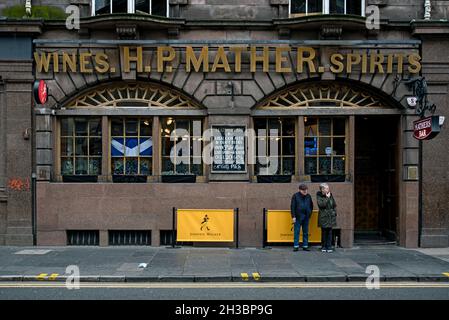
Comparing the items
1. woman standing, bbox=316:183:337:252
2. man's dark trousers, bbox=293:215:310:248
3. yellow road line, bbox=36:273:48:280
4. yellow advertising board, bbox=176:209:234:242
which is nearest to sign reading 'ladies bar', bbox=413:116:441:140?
woman standing, bbox=316:183:337:252

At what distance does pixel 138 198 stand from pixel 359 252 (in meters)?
6.17

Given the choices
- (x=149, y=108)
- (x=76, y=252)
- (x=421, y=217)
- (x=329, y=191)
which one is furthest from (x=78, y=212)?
(x=421, y=217)

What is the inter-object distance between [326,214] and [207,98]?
4539mm

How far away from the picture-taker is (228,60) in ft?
46.1

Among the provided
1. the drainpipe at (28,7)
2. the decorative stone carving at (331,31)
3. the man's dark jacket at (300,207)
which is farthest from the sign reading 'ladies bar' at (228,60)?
the man's dark jacket at (300,207)

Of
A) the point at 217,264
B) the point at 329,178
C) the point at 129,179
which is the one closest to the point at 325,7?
the point at 329,178

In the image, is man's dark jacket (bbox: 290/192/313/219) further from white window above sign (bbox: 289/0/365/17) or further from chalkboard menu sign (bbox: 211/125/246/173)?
white window above sign (bbox: 289/0/365/17)

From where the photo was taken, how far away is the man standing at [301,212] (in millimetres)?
13281

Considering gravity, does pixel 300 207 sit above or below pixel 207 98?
below

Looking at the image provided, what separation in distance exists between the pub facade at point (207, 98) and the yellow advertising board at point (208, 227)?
37cm

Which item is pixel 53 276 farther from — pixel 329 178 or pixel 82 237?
pixel 329 178

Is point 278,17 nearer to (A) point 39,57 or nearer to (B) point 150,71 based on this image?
(B) point 150,71

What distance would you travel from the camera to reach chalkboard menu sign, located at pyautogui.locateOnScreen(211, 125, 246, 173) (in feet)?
46.1

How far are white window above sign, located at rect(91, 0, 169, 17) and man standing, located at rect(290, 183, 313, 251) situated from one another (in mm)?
6389
